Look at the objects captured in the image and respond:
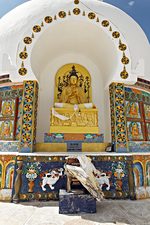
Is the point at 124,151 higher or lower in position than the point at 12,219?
higher

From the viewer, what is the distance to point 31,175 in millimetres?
3824

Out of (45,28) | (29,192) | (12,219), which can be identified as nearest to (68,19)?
(45,28)

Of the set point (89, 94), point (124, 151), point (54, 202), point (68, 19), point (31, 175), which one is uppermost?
point (68, 19)

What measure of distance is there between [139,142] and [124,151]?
25.9 inches

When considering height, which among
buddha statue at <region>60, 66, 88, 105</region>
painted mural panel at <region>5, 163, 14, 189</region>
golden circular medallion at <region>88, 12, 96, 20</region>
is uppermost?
golden circular medallion at <region>88, 12, 96, 20</region>

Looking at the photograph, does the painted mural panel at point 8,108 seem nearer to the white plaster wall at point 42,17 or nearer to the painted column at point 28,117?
the painted column at point 28,117

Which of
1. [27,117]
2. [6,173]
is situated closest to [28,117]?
[27,117]

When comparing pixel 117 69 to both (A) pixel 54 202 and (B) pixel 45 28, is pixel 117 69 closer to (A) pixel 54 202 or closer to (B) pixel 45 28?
(B) pixel 45 28

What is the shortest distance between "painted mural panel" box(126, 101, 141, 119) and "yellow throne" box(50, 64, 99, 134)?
3.11 feet

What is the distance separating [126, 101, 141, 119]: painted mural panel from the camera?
4.93m

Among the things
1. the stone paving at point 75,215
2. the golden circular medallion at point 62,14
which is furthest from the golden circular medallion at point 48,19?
the stone paving at point 75,215

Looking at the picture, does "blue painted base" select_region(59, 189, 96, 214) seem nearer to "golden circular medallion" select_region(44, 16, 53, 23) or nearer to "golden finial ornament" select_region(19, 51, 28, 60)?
"golden finial ornament" select_region(19, 51, 28, 60)

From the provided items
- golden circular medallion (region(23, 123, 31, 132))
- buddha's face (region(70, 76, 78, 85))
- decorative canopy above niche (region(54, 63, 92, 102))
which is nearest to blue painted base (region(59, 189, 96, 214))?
golden circular medallion (region(23, 123, 31, 132))

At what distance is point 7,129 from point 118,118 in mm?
3125
